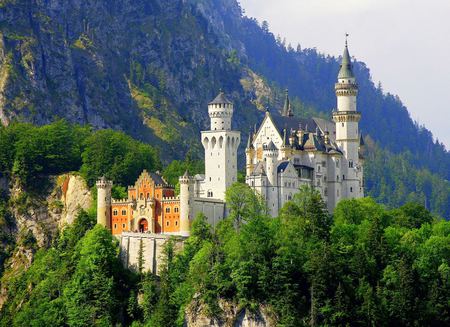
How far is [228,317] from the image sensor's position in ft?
381

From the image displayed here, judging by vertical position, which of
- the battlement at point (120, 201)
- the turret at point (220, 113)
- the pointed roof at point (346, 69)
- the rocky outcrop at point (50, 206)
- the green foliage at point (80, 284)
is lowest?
the green foliage at point (80, 284)

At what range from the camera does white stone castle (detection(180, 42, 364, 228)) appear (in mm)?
128625

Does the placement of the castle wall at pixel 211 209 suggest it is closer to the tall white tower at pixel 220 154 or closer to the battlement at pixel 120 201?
the tall white tower at pixel 220 154

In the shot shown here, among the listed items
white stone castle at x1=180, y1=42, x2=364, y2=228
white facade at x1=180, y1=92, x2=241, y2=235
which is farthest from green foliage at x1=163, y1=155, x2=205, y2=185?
white facade at x1=180, y1=92, x2=241, y2=235

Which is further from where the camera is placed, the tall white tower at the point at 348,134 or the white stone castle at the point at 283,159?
the tall white tower at the point at 348,134

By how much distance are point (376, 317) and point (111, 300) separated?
24.8 m

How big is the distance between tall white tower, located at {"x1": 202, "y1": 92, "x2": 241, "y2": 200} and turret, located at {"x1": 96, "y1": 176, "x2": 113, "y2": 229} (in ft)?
32.4

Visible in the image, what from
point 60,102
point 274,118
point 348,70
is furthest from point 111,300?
point 60,102

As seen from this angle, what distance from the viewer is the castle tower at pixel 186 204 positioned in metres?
122

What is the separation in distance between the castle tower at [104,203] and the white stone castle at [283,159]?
28.5 feet

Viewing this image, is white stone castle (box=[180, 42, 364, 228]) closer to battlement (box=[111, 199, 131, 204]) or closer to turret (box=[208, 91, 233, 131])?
turret (box=[208, 91, 233, 131])

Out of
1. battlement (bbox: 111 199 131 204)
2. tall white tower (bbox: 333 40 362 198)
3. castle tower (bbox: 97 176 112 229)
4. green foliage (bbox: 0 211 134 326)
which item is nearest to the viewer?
green foliage (bbox: 0 211 134 326)

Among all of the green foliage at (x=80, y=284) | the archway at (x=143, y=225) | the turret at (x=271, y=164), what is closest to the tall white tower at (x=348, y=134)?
the turret at (x=271, y=164)

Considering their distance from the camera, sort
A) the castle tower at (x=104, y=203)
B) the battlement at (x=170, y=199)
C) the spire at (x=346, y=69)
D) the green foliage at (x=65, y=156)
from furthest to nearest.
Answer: the green foliage at (x=65, y=156), the spire at (x=346, y=69), the castle tower at (x=104, y=203), the battlement at (x=170, y=199)
